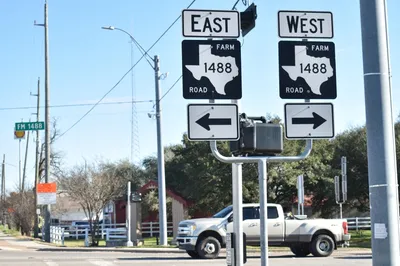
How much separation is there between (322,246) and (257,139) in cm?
1740

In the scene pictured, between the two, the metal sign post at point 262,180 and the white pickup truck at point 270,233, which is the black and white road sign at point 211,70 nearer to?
the metal sign post at point 262,180

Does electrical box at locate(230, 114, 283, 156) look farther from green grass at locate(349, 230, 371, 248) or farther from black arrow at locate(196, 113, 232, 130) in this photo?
green grass at locate(349, 230, 371, 248)

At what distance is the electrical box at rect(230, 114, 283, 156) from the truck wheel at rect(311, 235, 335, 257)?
56.0 ft

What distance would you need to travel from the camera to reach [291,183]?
42.2 meters

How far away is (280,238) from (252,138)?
1687cm

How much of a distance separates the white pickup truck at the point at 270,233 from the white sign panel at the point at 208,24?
16.5 meters

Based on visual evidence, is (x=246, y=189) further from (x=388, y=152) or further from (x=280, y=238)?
(x=388, y=152)

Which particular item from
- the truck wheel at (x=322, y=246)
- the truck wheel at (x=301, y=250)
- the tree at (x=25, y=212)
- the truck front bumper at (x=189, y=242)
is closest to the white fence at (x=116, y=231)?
Result: the truck front bumper at (x=189, y=242)

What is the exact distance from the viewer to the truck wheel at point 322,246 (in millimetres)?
22969

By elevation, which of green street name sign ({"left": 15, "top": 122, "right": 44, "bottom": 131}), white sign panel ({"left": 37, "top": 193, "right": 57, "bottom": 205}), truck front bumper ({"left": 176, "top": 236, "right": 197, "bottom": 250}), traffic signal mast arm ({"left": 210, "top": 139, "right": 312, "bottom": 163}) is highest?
green street name sign ({"left": 15, "top": 122, "right": 44, "bottom": 131})

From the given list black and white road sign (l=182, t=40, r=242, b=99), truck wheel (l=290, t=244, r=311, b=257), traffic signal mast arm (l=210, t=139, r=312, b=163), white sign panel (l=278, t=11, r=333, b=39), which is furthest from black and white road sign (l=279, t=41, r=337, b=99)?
truck wheel (l=290, t=244, r=311, b=257)

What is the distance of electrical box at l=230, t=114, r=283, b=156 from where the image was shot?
255 inches

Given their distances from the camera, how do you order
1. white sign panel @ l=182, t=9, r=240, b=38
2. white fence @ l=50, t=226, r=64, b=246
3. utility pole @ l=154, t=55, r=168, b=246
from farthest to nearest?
1. white fence @ l=50, t=226, r=64, b=246
2. utility pole @ l=154, t=55, r=168, b=246
3. white sign panel @ l=182, t=9, r=240, b=38

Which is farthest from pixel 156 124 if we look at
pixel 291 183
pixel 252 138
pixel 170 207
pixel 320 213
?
pixel 252 138
